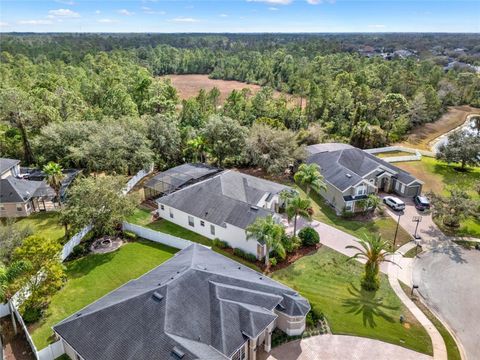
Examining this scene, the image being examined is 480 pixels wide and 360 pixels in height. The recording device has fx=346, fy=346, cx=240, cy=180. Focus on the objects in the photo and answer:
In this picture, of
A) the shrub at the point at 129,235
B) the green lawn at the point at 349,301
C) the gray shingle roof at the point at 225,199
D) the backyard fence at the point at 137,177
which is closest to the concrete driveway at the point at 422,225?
the green lawn at the point at 349,301

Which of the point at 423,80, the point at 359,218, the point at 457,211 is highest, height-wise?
the point at 423,80

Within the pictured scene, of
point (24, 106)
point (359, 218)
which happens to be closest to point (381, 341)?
point (359, 218)

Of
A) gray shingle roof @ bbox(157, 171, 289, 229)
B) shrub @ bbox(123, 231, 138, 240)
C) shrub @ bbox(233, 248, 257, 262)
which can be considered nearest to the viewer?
shrub @ bbox(233, 248, 257, 262)

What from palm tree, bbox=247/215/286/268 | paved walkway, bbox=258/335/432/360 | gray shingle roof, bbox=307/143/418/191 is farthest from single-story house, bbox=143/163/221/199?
paved walkway, bbox=258/335/432/360

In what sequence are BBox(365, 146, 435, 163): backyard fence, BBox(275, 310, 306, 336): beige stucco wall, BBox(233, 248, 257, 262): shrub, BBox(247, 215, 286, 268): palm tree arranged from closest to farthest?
BBox(275, 310, 306, 336): beige stucco wall
BBox(247, 215, 286, 268): palm tree
BBox(233, 248, 257, 262): shrub
BBox(365, 146, 435, 163): backyard fence

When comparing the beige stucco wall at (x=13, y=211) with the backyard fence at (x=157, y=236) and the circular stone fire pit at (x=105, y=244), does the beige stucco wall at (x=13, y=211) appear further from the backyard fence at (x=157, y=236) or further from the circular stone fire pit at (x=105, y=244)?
the backyard fence at (x=157, y=236)

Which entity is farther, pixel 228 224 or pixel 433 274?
pixel 228 224

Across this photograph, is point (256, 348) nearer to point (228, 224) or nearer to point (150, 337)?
point (150, 337)

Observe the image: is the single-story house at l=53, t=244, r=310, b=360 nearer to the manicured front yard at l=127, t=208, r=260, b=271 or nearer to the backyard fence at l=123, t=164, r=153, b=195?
the manicured front yard at l=127, t=208, r=260, b=271
